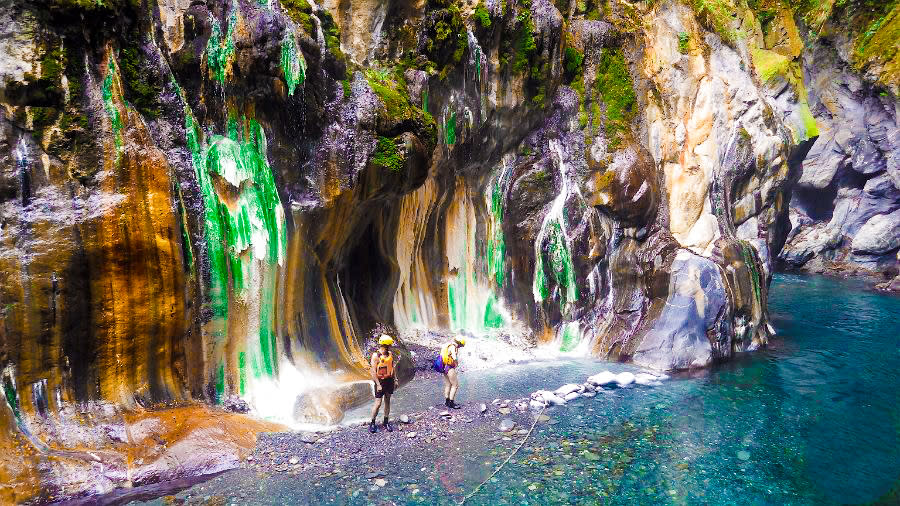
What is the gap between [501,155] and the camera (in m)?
17.8

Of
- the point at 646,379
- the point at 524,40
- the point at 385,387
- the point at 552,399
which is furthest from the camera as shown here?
the point at 524,40

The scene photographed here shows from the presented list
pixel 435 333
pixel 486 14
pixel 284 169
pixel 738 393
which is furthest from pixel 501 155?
pixel 738 393

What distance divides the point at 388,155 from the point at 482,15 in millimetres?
5240

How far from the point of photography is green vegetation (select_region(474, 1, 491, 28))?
15586mm

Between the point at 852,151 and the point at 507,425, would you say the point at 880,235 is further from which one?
the point at 507,425

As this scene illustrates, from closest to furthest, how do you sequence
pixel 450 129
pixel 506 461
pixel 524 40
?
pixel 506 461, pixel 450 129, pixel 524 40

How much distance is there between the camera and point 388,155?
1305cm

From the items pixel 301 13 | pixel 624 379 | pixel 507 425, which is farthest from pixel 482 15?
pixel 507 425

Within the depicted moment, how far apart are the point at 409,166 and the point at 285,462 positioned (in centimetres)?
675

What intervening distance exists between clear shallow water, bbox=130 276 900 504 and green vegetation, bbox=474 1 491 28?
8.97 m

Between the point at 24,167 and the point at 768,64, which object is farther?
the point at 768,64

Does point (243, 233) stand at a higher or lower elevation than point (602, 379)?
higher

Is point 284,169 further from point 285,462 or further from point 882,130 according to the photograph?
point 882,130

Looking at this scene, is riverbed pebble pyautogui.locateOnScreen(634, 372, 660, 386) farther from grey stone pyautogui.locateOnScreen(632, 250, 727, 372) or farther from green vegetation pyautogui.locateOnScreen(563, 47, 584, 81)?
green vegetation pyautogui.locateOnScreen(563, 47, 584, 81)
